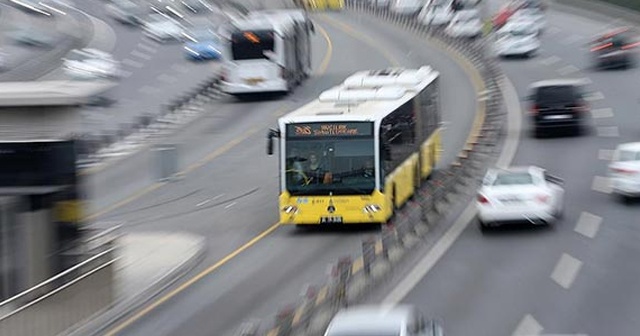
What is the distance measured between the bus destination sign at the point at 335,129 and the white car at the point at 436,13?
1993 inches

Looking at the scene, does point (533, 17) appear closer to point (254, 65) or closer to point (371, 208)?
point (254, 65)

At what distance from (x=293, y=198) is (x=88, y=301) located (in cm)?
791

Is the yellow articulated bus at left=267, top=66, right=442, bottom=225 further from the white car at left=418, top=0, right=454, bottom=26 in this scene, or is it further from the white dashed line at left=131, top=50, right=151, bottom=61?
the white car at left=418, top=0, right=454, bottom=26

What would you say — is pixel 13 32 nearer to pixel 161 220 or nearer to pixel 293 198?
pixel 161 220

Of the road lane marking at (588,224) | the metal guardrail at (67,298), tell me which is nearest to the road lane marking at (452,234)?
the road lane marking at (588,224)

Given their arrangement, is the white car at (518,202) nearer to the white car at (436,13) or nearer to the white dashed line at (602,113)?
the white dashed line at (602,113)

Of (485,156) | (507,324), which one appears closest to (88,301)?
(507,324)

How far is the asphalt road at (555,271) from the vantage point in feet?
70.1

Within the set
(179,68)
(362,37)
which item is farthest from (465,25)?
(179,68)

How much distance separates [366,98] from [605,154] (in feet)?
35.3

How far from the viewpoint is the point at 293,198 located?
31016 millimetres

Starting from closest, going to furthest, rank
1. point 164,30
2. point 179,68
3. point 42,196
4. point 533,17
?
point 42,196 → point 179,68 → point 533,17 → point 164,30

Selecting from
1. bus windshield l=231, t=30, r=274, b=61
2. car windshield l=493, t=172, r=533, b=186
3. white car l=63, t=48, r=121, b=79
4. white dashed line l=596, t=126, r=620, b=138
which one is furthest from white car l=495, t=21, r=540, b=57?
car windshield l=493, t=172, r=533, b=186

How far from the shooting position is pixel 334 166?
101 feet
